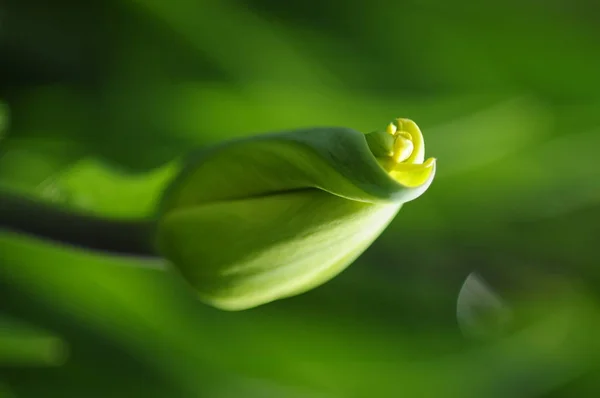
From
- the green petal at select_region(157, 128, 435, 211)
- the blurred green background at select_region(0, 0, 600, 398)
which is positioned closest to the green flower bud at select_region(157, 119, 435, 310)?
the green petal at select_region(157, 128, 435, 211)

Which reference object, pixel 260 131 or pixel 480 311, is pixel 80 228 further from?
pixel 480 311

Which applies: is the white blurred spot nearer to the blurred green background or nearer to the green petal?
the blurred green background

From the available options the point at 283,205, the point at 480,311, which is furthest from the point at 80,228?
the point at 480,311

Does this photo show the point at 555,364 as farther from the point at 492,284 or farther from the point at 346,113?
the point at 346,113

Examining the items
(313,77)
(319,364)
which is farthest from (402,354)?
(313,77)

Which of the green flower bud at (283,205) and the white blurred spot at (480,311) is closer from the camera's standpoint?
the green flower bud at (283,205)

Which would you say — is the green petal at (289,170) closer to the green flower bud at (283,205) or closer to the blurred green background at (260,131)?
the green flower bud at (283,205)

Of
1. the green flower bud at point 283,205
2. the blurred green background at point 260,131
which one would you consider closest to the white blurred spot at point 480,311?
the blurred green background at point 260,131
